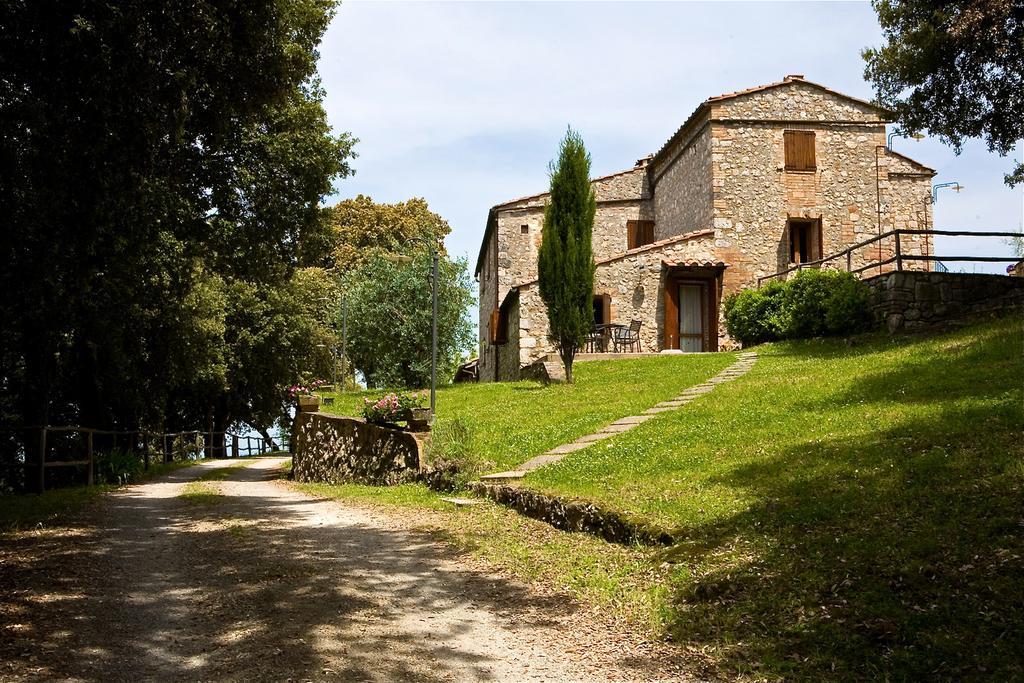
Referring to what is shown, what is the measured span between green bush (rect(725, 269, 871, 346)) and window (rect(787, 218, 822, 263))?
3697mm

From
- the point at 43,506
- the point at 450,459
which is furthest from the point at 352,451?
the point at 43,506

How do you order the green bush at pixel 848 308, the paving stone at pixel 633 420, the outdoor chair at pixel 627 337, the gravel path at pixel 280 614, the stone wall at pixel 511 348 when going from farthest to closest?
1. the stone wall at pixel 511 348
2. the outdoor chair at pixel 627 337
3. the green bush at pixel 848 308
4. the paving stone at pixel 633 420
5. the gravel path at pixel 280 614

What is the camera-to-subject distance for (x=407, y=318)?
34188mm

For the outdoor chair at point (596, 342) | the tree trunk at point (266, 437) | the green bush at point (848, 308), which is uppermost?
the green bush at point (848, 308)

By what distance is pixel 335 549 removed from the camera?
859cm

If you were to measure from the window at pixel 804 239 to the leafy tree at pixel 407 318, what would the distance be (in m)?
14.3

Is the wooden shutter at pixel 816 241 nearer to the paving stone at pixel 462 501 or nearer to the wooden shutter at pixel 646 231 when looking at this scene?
the wooden shutter at pixel 646 231

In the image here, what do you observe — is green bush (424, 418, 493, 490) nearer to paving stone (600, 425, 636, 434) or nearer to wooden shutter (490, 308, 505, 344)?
paving stone (600, 425, 636, 434)

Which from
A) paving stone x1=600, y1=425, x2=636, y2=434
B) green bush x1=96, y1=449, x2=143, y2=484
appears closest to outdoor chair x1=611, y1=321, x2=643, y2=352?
paving stone x1=600, y1=425, x2=636, y2=434

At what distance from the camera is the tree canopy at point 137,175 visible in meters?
8.10

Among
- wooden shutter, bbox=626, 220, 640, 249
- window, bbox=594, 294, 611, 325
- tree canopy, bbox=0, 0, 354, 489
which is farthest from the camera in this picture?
wooden shutter, bbox=626, 220, 640, 249

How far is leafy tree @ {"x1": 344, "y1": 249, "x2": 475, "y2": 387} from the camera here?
113 feet

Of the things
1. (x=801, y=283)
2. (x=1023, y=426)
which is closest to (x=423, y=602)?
(x=1023, y=426)

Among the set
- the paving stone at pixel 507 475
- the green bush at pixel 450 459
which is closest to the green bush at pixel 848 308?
the green bush at pixel 450 459
